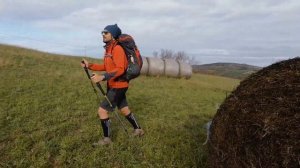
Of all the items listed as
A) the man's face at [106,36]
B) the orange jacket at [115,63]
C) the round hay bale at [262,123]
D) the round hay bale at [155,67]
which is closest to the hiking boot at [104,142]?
the orange jacket at [115,63]

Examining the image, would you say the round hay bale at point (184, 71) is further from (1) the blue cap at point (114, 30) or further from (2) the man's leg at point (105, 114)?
(1) the blue cap at point (114, 30)

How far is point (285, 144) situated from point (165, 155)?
3.41 metres

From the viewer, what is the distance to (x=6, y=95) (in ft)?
46.9

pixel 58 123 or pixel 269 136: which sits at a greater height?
pixel 269 136

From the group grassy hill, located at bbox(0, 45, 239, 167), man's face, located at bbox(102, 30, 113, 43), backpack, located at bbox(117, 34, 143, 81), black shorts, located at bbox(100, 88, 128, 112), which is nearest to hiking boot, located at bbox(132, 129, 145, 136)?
grassy hill, located at bbox(0, 45, 239, 167)

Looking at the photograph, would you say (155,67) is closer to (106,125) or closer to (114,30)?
(106,125)

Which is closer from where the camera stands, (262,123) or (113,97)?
(262,123)

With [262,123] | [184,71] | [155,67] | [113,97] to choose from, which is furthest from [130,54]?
[184,71]

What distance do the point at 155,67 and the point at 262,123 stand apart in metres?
23.8

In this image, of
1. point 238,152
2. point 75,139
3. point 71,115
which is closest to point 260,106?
point 238,152

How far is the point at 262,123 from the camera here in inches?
202

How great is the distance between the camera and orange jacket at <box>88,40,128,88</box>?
26.0 ft

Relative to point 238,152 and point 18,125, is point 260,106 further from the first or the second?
point 18,125

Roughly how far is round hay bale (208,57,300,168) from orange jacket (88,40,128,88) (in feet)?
8.14
